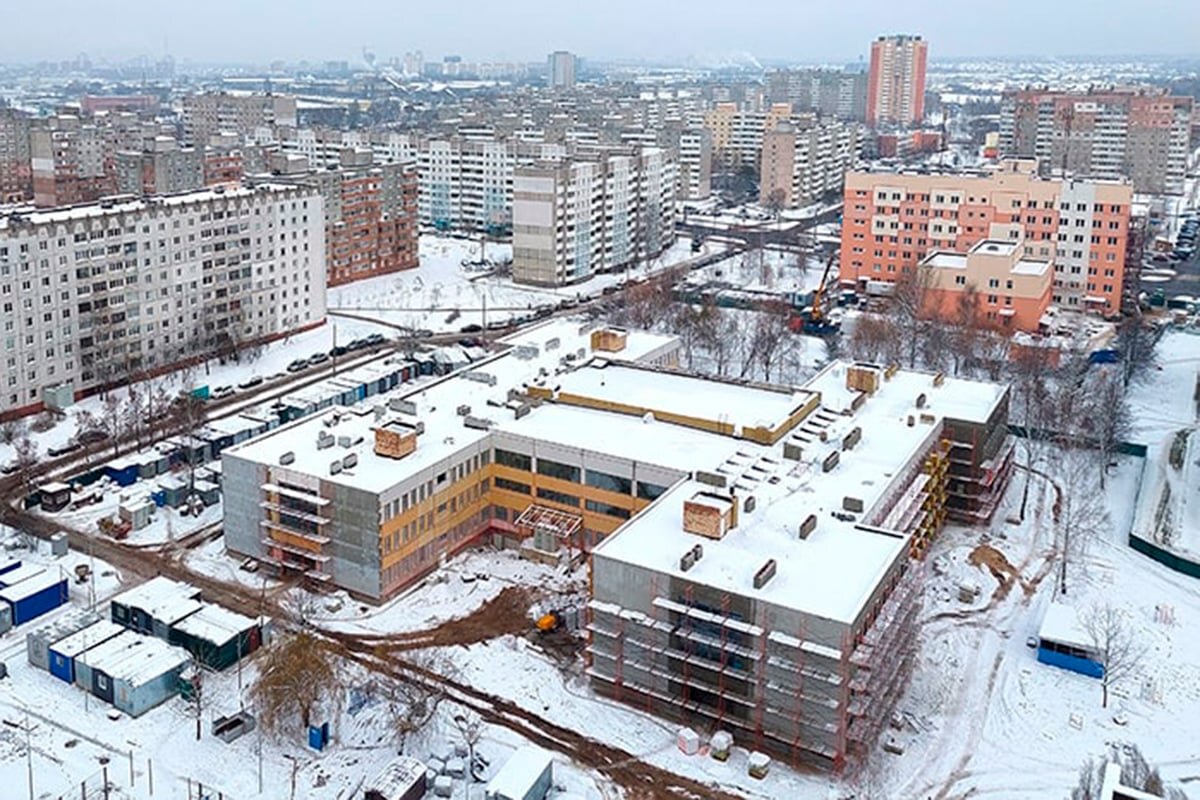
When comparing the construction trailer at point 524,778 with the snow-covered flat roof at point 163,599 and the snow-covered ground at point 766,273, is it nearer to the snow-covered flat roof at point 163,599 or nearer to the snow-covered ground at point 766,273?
the snow-covered flat roof at point 163,599

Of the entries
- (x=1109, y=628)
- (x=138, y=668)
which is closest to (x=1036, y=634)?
(x=1109, y=628)

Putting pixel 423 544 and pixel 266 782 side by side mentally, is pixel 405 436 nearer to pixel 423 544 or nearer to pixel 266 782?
pixel 423 544

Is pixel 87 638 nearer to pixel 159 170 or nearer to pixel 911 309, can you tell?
pixel 911 309

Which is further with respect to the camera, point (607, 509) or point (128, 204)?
point (128, 204)

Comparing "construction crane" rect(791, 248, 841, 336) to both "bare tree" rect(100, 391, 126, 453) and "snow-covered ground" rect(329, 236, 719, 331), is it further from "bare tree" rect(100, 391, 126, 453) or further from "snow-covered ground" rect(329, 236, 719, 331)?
"bare tree" rect(100, 391, 126, 453)

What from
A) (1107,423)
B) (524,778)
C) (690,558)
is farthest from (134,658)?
(1107,423)

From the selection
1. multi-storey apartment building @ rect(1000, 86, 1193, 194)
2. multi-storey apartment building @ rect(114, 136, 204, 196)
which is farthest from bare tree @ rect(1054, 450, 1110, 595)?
multi-storey apartment building @ rect(1000, 86, 1193, 194)
